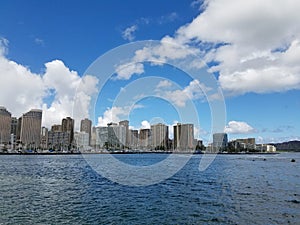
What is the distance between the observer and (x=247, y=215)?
2555 centimetres

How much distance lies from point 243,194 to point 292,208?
843cm

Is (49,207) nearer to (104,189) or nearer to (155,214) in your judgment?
(155,214)

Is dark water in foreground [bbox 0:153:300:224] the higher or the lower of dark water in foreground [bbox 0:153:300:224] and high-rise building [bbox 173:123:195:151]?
the lower

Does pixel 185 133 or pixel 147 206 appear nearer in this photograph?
pixel 147 206

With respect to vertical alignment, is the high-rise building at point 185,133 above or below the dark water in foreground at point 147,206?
above

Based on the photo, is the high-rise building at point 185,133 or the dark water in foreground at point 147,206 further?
the high-rise building at point 185,133

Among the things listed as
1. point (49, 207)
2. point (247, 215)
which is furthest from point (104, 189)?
point (247, 215)

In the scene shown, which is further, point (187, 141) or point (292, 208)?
point (187, 141)

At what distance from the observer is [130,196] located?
34.6m

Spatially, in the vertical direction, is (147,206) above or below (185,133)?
below

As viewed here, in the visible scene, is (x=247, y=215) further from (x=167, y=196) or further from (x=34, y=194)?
(x=34, y=194)

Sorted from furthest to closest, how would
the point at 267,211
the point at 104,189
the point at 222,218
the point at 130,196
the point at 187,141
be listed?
1. the point at 187,141
2. the point at 104,189
3. the point at 130,196
4. the point at 267,211
5. the point at 222,218

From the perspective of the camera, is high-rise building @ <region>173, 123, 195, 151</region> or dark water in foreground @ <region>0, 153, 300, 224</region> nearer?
dark water in foreground @ <region>0, 153, 300, 224</region>

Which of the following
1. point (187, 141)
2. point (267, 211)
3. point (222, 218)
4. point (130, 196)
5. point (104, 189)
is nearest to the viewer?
point (222, 218)
